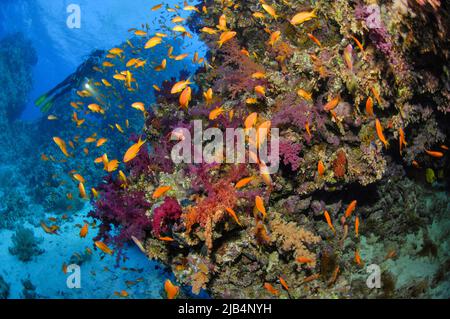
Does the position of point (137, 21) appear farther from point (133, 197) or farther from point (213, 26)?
point (133, 197)

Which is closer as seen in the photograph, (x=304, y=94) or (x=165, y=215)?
(x=165, y=215)

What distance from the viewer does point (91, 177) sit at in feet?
45.6

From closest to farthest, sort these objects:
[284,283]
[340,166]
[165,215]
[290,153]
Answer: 1. [284,283]
2. [165,215]
3. [290,153]
4. [340,166]

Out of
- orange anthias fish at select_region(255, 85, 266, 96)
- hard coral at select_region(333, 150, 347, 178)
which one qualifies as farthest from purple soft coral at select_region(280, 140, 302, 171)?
orange anthias fish at select_region(255, 85, 266, 96)

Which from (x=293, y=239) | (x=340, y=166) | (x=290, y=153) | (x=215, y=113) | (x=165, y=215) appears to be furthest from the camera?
(x=340, y=166)

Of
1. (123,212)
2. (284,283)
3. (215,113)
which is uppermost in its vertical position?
(215,113)

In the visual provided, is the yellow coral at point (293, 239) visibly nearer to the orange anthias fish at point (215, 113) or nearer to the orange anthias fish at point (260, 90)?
the orange anthias fish at point (215, 113)

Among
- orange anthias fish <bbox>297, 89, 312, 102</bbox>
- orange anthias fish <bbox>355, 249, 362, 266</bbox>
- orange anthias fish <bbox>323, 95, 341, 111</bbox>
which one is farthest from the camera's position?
orange anthias fish <bbox>355, 249, 362, 266</bbox>

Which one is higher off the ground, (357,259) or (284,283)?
(284,283)

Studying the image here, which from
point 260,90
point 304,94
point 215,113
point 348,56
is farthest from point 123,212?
point 348,56

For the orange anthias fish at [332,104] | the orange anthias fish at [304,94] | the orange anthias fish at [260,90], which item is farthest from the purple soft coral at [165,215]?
the orange anthias fish at [332,104]

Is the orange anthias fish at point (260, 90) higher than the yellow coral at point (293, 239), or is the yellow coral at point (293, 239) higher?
the orange anthias fish at point (260, 90)

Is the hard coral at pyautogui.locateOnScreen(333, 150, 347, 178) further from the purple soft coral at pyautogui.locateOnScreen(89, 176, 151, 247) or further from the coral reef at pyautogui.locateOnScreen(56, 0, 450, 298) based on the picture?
the purple soft coral at pyautogui.locateOnScreen(89, 176, 151, 247)

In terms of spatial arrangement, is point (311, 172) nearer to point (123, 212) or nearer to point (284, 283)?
point (284, 283)
